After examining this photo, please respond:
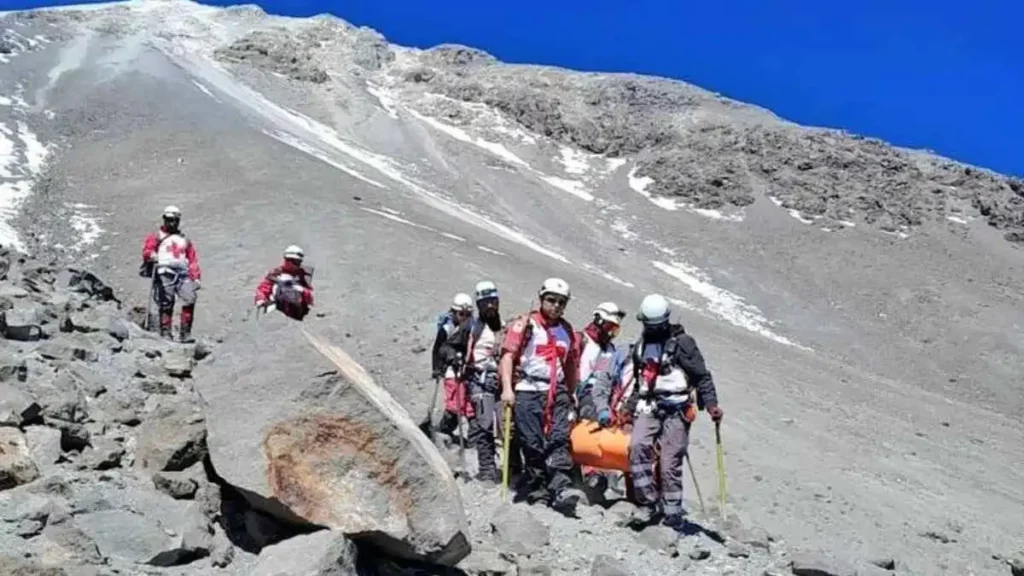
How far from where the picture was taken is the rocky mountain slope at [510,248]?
8.09m

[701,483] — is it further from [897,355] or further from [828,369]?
[897,355]

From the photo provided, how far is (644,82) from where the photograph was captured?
92.2m

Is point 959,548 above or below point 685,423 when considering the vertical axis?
below

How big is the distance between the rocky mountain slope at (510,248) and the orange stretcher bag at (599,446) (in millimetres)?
920

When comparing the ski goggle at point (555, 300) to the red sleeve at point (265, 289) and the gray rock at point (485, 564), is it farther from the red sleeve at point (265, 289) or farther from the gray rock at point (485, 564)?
the red sleeve at point (265, 289)

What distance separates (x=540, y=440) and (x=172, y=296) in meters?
7.35

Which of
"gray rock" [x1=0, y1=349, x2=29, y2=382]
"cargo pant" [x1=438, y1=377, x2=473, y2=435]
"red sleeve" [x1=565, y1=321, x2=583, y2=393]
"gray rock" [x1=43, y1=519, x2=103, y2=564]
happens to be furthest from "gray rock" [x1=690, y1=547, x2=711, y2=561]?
"gray rock" [x1=0, y1=349, x2=29, y2=382]

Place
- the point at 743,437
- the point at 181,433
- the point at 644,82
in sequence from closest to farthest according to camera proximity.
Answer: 1. the point at 181,433
2. the point at 743,437
3. the point at 644,82

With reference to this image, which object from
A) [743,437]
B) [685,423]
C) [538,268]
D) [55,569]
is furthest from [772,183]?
[55,569]

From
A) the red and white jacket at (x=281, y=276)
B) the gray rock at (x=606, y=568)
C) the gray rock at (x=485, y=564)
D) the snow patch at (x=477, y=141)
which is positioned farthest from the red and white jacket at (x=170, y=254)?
the snow patch at (x=477, y=141)

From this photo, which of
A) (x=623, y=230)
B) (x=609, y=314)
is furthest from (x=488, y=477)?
(x=623, y=230)

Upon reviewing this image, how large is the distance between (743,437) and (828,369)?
13081 millimetres

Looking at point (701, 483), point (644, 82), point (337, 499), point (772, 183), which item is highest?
point (644, 82)

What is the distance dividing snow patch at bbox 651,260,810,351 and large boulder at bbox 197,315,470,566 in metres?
34.0
